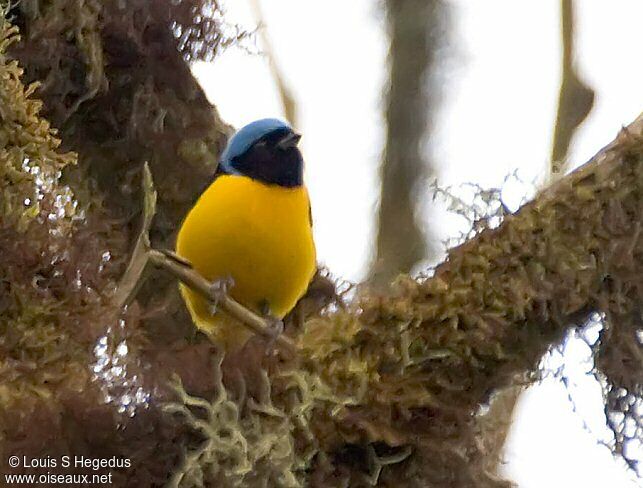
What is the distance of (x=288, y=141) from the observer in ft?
6.16

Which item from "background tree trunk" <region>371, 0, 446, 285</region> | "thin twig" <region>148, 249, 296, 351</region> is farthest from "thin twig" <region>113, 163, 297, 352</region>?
"background tree trunk" <region>371, 0, 446, 285</region>

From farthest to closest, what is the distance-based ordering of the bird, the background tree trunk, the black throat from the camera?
1. the background tree trunk
2. the black throat
3. the bird

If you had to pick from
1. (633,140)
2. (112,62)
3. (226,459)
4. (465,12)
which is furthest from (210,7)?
(226,459)

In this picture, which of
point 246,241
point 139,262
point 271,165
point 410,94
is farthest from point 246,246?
point 410,94

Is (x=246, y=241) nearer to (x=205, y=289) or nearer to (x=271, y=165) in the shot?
(x=271, y=165)

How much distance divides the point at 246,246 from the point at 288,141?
0.95 feet

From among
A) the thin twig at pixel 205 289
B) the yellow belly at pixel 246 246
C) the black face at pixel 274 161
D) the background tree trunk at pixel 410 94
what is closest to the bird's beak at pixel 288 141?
the black face at pixel 274 161

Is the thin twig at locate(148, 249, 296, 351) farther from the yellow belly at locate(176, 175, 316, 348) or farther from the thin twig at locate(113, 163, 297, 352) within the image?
the yellow belly at locate(176, 175, 316, 348)

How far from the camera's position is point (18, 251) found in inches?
46.3

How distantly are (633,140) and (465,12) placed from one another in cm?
105

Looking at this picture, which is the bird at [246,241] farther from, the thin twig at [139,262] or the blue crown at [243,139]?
the thin twig at [139,262]

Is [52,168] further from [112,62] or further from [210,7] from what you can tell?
[210,7]

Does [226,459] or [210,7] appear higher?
[210,7]

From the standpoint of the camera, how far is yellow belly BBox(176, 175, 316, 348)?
1.68m
